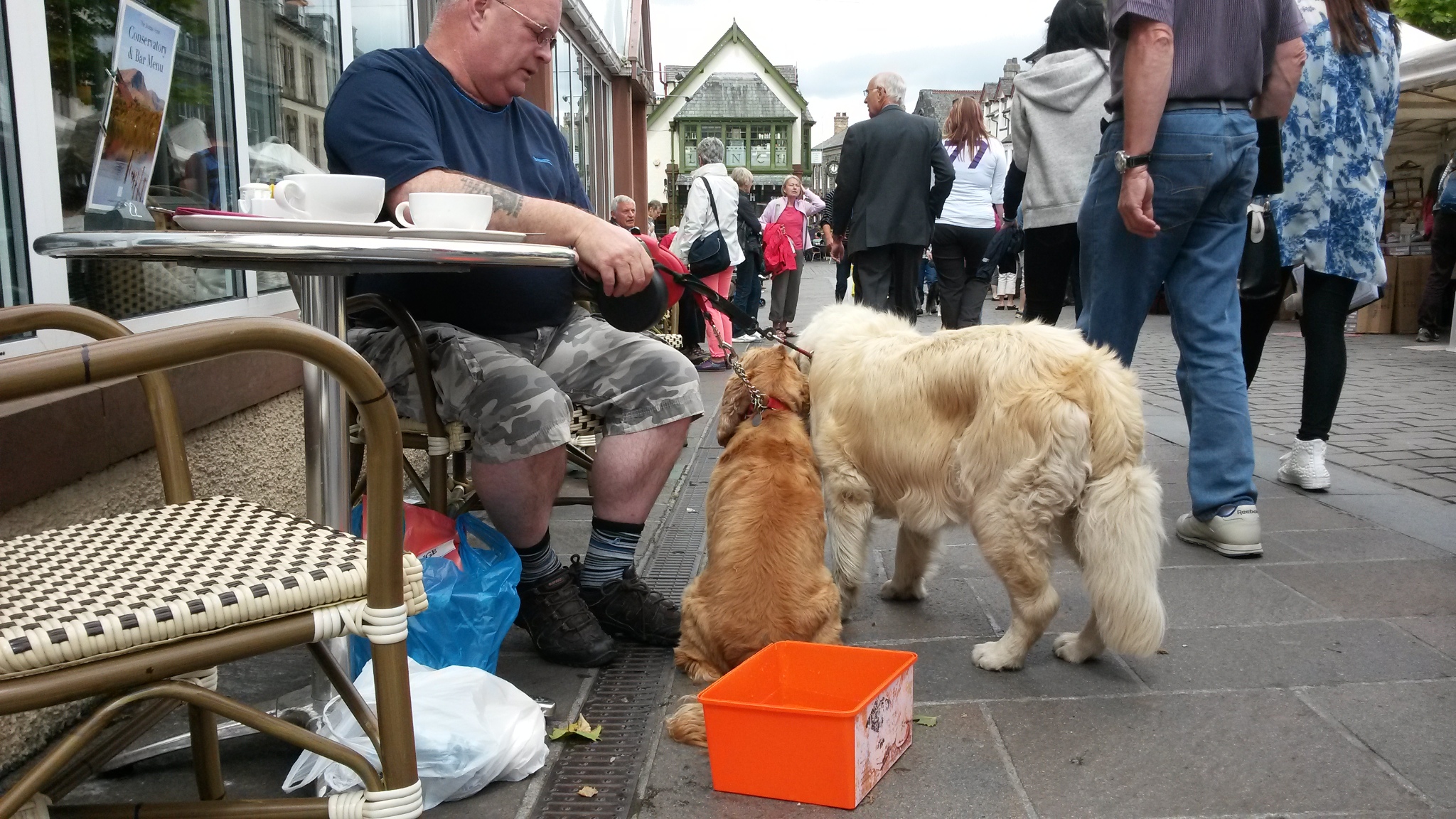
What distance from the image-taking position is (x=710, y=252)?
8992mm

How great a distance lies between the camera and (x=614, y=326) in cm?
285

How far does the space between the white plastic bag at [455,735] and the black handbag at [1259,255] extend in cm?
342

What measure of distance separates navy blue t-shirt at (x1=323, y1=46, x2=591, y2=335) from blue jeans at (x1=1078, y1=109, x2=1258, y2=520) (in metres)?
1.94

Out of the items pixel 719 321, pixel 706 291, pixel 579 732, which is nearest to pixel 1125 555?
pixel 706 291

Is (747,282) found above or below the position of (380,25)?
below

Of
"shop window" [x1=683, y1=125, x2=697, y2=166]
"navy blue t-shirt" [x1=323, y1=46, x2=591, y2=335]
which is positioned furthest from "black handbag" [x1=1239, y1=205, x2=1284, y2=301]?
"shop window" [x1=683, y1=125, x2=697, y2=166]

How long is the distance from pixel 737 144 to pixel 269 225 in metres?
56.3

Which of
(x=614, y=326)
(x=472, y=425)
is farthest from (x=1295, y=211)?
(x=472, y=425)

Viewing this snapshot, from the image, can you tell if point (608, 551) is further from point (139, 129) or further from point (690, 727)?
point (139, 129)

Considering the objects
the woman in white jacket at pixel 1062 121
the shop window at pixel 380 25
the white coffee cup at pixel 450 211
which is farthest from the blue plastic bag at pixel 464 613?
the woman in white jacket at pixel 1062 121

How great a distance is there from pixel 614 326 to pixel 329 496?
0.96 meters

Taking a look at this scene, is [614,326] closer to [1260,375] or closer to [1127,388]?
[1127,388]

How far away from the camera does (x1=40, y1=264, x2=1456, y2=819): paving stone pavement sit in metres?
2.08

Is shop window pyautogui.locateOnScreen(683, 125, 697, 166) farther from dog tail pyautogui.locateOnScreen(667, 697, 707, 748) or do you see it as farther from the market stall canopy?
dog tail pyautogui.locateOnScreen(667, 697, 707, 748)
